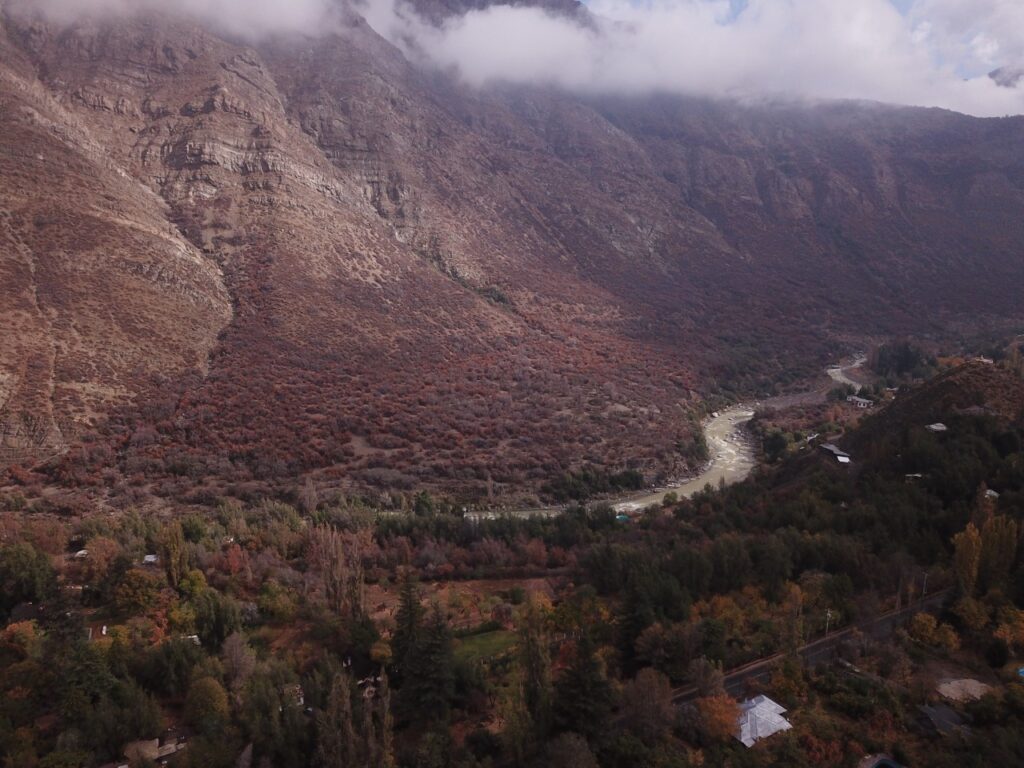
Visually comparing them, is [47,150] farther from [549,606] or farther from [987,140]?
[987,140]

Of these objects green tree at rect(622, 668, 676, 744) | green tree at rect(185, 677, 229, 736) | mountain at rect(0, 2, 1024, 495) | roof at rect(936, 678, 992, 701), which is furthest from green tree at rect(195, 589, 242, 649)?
roof at rect(936, 678, 992, 701)

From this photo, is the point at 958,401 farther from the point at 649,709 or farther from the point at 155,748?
the point at 155,748

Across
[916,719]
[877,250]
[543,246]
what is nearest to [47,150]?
[543,246]

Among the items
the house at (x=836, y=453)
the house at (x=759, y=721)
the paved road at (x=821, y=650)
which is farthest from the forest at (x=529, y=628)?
the house at (x=836, y=453)

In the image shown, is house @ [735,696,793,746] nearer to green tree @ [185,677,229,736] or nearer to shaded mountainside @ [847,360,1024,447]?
green tree @ [185,677,229,736]

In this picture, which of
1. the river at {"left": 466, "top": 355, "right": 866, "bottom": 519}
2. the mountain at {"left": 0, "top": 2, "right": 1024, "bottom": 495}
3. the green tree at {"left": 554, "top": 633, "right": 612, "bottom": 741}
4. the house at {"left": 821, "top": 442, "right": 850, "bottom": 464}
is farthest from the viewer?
the mountain at {"left": 0, "top": 2, "right": 1024, "bottom": 495}

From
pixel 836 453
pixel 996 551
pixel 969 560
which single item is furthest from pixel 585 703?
pixel 836 453

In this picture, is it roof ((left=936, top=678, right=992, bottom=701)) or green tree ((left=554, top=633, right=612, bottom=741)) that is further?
roof ((left=936, top=678, right=992, bottom=701))

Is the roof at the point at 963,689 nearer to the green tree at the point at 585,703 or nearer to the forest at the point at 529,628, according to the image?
the forest at the point at 529,628
